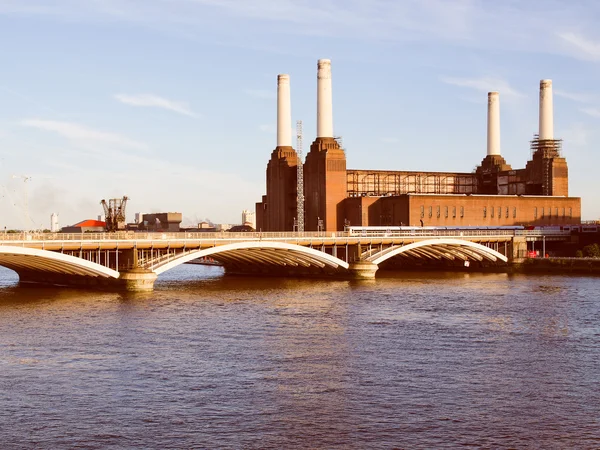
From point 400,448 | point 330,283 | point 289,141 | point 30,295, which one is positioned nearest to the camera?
point 400,448

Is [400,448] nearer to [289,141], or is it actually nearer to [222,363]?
[222,363]

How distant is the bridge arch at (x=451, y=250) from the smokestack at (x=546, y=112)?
39.6m

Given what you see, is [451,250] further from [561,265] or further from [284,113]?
[284,113]

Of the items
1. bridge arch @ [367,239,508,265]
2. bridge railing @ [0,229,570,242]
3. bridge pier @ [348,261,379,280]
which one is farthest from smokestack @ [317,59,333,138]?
bridge pier @ [348,261,379,280]

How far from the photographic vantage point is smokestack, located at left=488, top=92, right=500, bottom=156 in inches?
5925

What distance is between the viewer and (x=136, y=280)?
246ft

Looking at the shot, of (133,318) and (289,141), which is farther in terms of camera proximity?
(289,141)

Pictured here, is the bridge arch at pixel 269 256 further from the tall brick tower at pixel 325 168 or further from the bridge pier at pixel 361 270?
the tall brick tower at pixel 325 168

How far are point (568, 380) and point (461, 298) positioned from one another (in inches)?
1420

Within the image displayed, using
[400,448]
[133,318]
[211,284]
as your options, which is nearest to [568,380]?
[400,448]

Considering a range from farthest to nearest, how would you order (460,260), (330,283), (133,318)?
1. (460,260)
2. (330,283)
3. (133,318)

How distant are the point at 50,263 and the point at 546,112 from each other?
93.0 meters

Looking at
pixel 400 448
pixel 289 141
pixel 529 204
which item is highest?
pixel 289 141

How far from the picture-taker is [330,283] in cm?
9206
